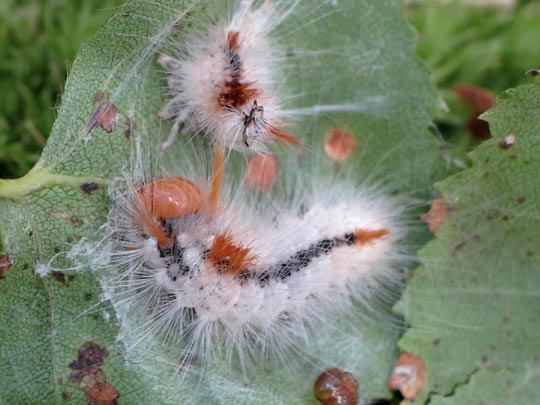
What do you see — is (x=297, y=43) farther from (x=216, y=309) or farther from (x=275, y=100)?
(x=216, y=309)

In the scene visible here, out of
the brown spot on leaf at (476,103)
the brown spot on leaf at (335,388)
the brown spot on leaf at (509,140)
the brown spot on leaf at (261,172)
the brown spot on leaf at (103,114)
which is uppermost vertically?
the brown spot on leaf at (476,103)

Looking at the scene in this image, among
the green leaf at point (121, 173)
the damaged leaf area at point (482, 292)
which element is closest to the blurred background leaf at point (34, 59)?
the green leaf at point (121, 173)

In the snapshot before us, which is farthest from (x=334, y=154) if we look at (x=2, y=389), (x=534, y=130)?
(x=2, y=389)

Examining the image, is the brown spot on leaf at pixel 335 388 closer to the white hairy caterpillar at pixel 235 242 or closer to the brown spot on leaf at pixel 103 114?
the white hairy caterpillar at pixel 235 242

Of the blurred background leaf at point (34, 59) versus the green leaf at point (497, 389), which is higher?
the blurred background leaf at point (34, 59)

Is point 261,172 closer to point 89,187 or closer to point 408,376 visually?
point 89,187

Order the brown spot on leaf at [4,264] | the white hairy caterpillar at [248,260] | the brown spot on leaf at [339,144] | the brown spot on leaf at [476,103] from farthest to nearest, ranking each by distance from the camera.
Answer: the brown spot on leaf at [476,103] → the brown spot on leaf at [339,144] → the white hairy caterpillar at [248,260] → the brown spot on leaf at [4,264]

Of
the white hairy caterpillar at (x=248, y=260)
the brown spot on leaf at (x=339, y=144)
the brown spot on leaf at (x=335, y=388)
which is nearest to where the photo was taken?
the white hairy caterpillar at (x=248, y=260)

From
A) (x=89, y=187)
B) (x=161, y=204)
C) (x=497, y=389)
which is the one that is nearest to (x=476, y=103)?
(x=497, y=389)
